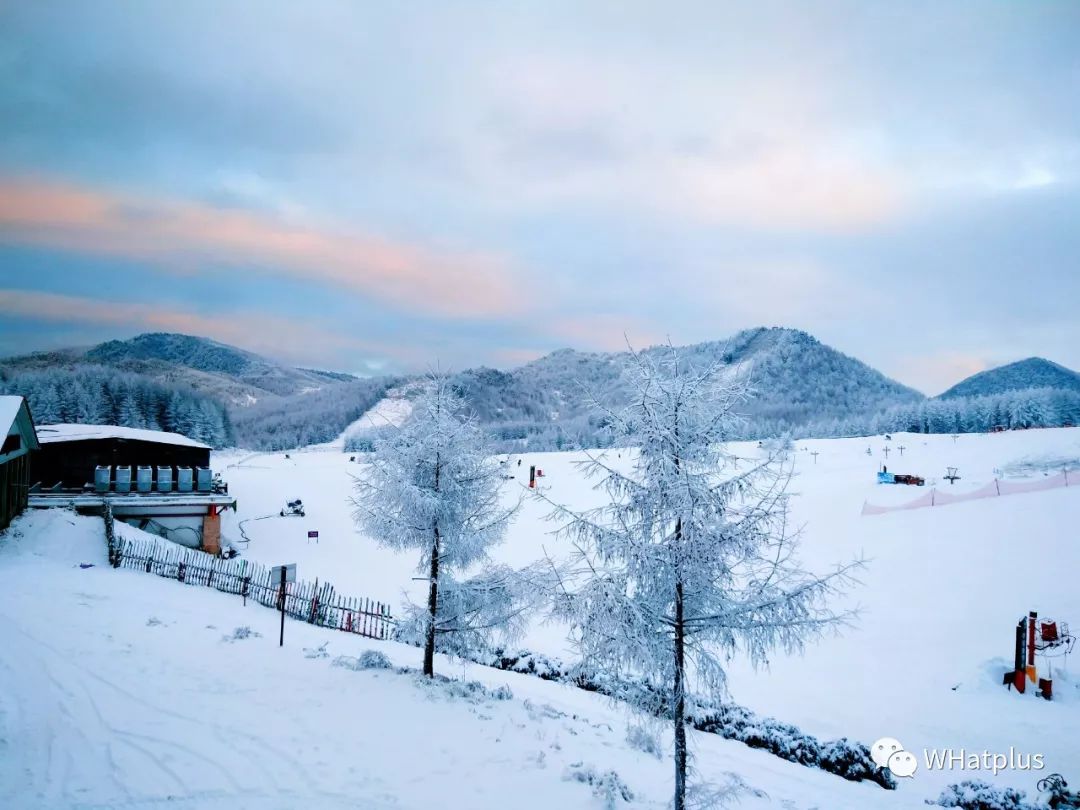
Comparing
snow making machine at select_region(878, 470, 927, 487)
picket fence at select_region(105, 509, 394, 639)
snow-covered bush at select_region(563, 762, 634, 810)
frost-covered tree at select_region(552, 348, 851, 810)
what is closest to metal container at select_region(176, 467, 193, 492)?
picket fence at select_region(105, 509, 394, 639)

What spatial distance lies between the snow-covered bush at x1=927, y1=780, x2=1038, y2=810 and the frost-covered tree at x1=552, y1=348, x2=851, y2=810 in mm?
5743

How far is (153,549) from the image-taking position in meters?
24.3

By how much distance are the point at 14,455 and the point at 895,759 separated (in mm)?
33439

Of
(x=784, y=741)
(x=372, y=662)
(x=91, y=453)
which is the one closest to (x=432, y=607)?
(x=372, y=662)

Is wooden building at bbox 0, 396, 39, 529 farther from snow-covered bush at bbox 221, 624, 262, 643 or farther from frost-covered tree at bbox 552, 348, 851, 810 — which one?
frost-covered tree at bbox 552, 348, 851, 810

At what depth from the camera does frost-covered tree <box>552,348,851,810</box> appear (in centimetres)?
762

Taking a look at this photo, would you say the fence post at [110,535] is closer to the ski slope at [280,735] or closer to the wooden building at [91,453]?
the wooden building at [91,453]

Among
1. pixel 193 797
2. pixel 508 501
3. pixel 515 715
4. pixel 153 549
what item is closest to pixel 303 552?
pixel 153 549

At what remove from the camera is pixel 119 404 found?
10244 centimetres

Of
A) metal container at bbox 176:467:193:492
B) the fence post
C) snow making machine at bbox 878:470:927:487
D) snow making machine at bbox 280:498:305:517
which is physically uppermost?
snow making machine at bbox 878:470:927:487

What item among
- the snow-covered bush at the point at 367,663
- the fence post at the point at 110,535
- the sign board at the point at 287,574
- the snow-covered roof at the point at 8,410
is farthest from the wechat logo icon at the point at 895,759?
the snow-covered roof at the point at 8,410

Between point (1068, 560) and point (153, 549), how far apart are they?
3663 centimetres

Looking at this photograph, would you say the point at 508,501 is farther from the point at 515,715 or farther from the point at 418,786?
the point at 418,786

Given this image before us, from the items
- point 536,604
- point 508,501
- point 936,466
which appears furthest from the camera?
point 508,501
